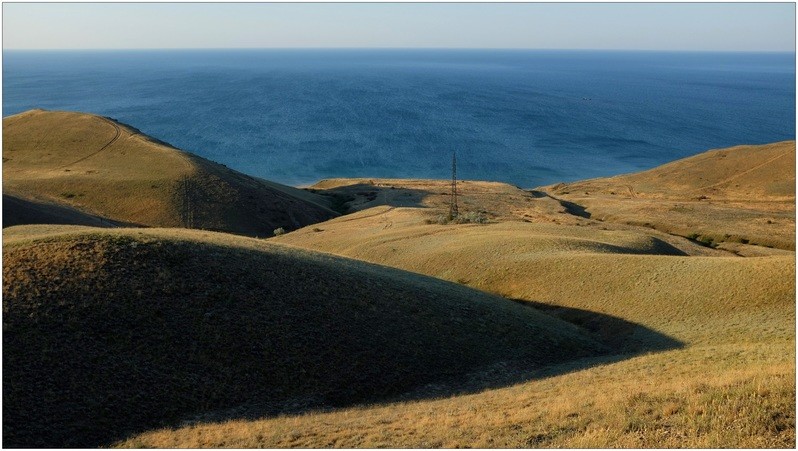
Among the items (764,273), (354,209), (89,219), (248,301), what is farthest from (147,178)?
(764,273)

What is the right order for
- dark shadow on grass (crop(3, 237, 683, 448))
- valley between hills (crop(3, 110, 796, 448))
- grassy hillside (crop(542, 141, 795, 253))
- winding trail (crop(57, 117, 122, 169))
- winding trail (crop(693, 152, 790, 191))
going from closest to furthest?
valley between hills (crop(3, 110, 796, 448))
dark shadow on grass (crop(3, 237, 683, 448))
grassy hillside (crop(542, 141, 795, 253))
winding trail (crop(57, 117, 122, 169))
winding trail (crop(693, 152, 790, 191))

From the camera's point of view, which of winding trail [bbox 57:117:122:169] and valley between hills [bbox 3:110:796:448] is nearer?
valley between hills [bbox 3:110:796:448]

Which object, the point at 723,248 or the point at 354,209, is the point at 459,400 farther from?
the point at 354,209

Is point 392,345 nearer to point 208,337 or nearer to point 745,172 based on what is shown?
point 208,337

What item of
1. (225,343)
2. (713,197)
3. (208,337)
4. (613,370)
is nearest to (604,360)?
(613,370)

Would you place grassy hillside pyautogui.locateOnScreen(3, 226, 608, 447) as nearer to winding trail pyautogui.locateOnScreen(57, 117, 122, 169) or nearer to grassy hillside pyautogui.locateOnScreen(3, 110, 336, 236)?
grassy hillside pyautogui.locateOnScreen(3, 110, 336, 236)

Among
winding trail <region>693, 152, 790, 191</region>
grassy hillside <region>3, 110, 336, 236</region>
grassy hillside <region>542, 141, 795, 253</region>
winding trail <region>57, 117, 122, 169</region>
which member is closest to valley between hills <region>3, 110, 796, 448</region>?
grassy hillside <region>542, 141, 795, 253</region>
